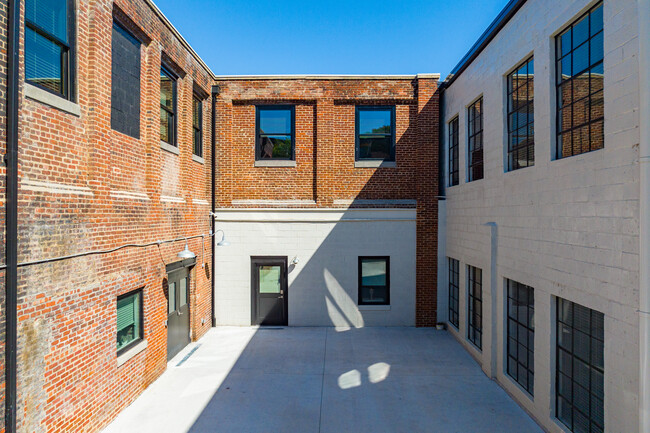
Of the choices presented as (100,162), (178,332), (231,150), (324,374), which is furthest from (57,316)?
(231,150)

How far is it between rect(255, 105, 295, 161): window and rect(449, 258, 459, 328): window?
19.9 ft

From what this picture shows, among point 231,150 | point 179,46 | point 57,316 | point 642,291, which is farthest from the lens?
point 231,150

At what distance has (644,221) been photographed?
3951 millimetres

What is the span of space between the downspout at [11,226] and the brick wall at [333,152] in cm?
736

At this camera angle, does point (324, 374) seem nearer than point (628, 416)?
No

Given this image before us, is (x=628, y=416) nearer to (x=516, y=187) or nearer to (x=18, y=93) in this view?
(x=516, y=187)

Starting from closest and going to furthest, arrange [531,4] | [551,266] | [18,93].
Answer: [18,93] < [551,266] < [531,4]

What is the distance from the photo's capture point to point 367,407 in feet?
22.5

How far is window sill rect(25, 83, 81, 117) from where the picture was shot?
15.7 feet

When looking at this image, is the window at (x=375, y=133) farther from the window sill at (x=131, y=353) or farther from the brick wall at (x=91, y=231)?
the window sill at (x=131, y=353)

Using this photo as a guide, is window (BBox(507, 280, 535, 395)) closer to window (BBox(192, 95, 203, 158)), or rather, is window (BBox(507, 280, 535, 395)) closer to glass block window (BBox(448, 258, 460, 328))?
glass block window (BBox(448, 258, 460, 328))

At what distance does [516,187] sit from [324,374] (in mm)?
5598

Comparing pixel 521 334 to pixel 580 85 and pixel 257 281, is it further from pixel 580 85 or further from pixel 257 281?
pixel 257 281

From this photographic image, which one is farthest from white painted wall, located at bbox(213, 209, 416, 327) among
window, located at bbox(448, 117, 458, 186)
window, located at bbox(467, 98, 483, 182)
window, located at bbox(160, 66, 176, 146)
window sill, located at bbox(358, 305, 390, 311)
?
window, located at bbox(160, 66, 176, 146)
